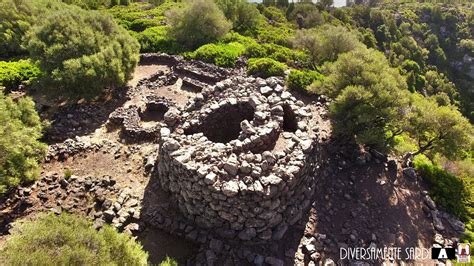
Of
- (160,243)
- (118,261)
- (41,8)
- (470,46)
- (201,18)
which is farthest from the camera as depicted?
(470,46)

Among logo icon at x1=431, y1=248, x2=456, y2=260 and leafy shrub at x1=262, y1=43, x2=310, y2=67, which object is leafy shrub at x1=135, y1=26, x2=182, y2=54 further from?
logo icon at x1=431, y1=248, x2=456, y2=260

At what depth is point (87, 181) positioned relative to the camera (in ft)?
54.4

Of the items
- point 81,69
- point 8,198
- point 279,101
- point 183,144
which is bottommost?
point 8,198

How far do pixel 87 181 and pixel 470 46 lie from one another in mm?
99579

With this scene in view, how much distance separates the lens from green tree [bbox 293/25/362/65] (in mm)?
29797

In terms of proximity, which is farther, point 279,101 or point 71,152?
point 71,152

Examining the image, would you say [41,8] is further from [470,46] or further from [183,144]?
[470,46]

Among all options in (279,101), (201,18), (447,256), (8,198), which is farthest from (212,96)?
(201,18)

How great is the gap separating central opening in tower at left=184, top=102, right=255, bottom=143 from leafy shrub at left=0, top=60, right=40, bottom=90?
20204 mm

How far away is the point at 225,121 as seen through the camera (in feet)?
58.5

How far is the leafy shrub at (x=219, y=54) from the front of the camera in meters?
31.8

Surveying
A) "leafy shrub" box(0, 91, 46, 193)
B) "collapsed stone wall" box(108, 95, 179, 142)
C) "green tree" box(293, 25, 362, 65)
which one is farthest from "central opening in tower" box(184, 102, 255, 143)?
"green tree" box(293, 25, 362, 65)

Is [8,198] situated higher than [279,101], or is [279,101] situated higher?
[279,101]

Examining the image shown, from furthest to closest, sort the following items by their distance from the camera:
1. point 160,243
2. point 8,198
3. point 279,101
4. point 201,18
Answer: point 201,18 < point 279,101 < point 8,198 < point 160,243
